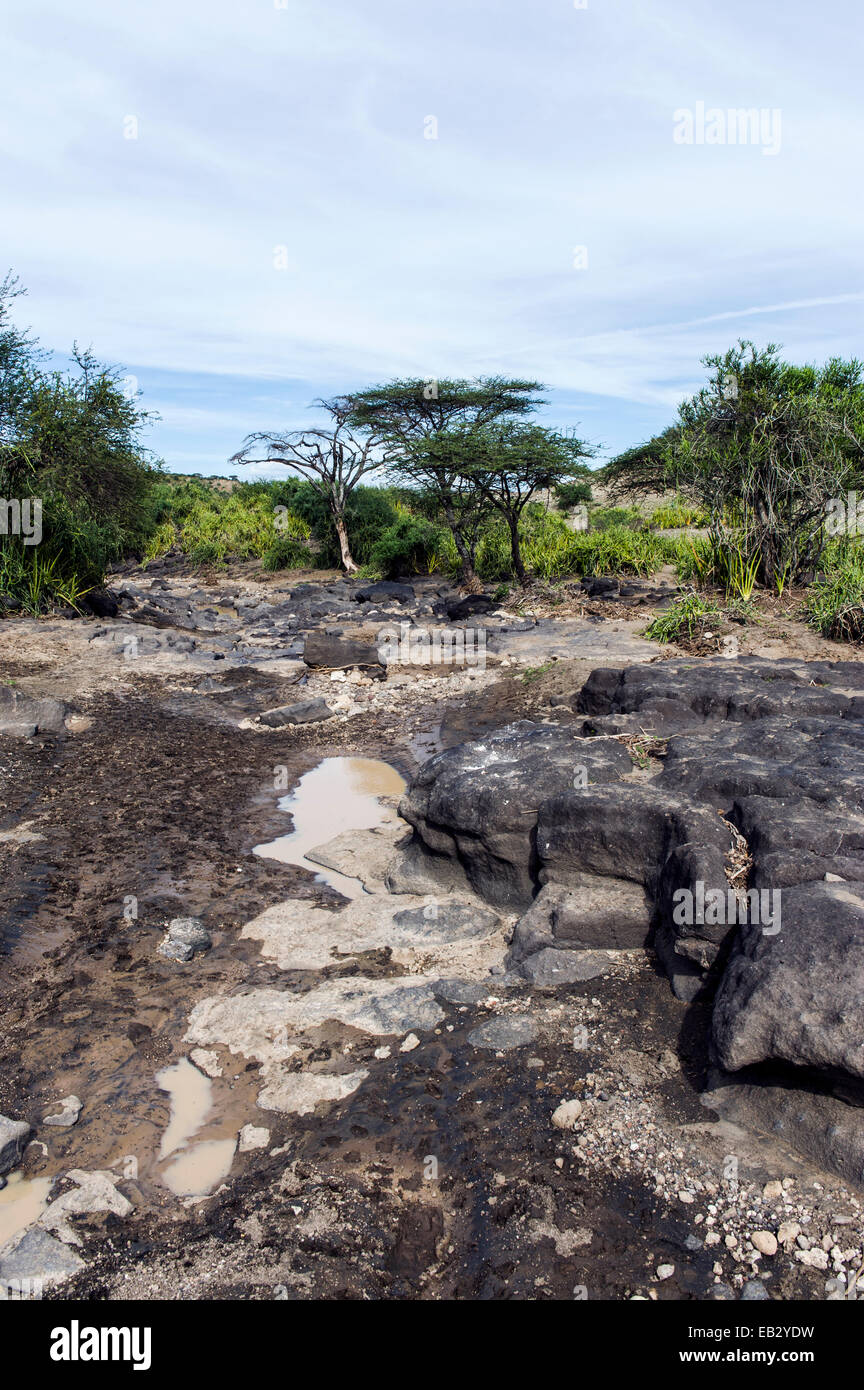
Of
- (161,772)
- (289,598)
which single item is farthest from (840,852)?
(289,598)

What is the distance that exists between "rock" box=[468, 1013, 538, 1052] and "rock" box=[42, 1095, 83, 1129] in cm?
147

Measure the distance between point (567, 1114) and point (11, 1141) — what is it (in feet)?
6.09

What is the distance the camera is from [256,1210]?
2418mm

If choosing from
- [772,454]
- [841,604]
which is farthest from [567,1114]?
[772,454]

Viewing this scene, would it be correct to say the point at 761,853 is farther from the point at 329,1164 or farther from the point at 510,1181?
the point at 329,1164

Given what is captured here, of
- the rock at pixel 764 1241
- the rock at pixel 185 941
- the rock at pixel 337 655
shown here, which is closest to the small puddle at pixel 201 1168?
the rock at pixel 185 941

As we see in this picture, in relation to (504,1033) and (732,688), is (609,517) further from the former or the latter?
(504,1033)

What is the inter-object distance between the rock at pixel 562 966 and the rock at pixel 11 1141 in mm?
2005

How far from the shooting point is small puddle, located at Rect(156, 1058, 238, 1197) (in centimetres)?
266

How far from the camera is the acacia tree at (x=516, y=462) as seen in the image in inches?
592

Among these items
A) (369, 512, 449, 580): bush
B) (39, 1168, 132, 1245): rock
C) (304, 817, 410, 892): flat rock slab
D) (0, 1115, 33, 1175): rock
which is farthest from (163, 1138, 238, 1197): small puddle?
(369, 512, 449, 580): bush

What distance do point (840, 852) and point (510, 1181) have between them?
1876 millimetres

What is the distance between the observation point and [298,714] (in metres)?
8.76

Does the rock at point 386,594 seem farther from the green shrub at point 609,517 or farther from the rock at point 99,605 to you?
the green shrub at point 609,517
